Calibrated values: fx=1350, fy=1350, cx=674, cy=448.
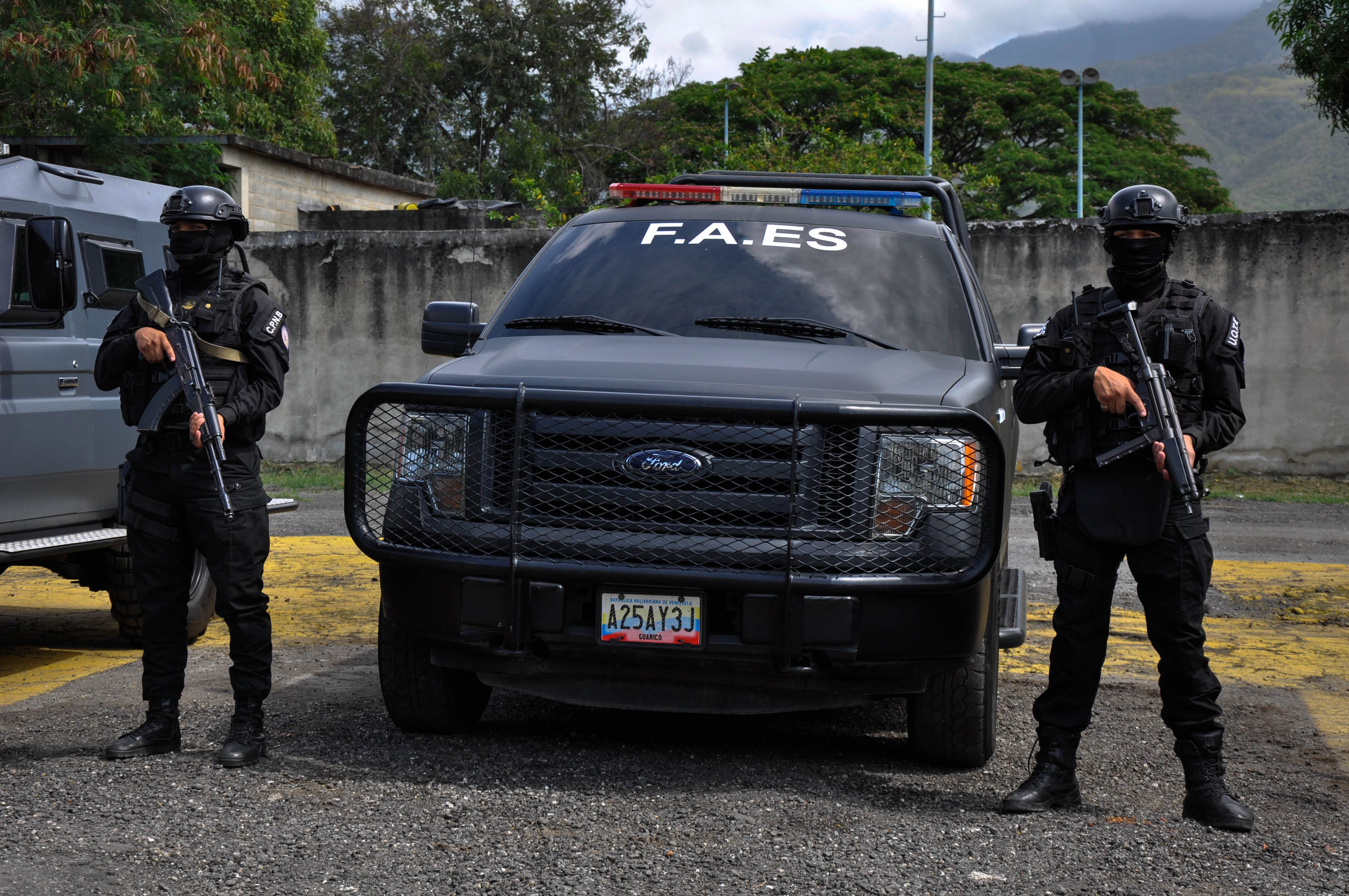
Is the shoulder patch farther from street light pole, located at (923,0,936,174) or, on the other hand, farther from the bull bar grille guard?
street light pole, located at (923,0,936,174)

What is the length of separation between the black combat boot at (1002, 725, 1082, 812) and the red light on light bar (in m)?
2.58

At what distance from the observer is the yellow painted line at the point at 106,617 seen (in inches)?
246

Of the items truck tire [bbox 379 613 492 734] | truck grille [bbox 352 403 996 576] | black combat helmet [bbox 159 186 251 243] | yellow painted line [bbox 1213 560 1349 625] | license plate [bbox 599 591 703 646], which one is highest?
black combat helmet [bbox 159 186 251 243]

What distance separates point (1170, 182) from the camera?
40438 mm

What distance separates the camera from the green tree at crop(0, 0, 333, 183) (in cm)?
1584

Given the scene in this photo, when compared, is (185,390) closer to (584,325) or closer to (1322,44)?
(584,325)

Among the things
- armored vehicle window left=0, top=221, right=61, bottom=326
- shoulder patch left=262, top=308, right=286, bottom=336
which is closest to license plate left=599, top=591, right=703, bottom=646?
shoulder patch left=262, top=308, right=286, bottom=336

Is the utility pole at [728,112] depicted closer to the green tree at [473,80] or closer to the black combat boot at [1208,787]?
the green tree at [473,80]

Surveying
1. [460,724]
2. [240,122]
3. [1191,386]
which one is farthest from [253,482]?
[240,122]

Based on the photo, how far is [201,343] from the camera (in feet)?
15.1

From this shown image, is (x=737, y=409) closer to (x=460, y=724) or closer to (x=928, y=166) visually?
(x=460, y=724)

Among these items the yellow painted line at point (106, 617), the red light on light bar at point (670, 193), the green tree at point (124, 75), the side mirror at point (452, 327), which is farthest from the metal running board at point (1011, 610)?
the green tree at point (124, 75)

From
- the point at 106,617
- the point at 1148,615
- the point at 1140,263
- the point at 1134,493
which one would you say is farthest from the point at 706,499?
the point at 106,617

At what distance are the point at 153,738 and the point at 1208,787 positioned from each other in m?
3.35
